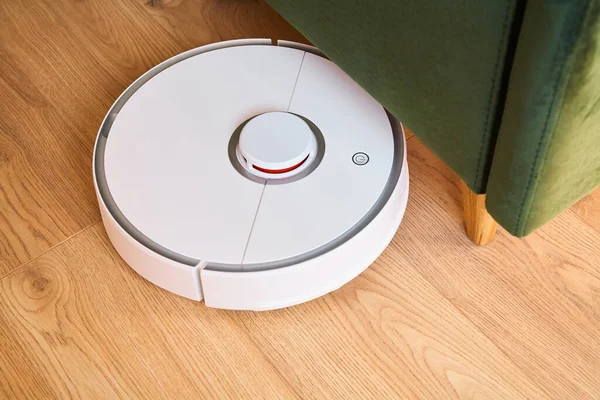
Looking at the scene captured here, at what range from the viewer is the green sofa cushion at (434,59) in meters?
0.67

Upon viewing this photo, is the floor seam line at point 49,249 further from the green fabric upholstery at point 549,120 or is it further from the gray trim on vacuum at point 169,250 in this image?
the green fabric upholstery at point 549,120

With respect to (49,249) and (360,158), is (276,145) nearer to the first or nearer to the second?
(360,158)

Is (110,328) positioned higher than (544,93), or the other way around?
(544,93)

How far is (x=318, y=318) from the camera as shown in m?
0.94

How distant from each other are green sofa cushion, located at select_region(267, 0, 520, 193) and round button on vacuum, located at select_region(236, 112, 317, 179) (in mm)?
110

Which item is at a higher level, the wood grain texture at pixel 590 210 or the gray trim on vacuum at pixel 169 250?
the gray trim on vacuum at pixel 169 250

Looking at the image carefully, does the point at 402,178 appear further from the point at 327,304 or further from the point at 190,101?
the point at 190,101

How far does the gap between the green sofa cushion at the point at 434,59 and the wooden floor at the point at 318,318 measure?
0.69 feet

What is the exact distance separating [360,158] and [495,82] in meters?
0.30

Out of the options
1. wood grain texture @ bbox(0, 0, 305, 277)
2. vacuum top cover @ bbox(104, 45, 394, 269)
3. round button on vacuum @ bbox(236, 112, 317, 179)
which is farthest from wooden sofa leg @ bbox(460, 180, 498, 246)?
wood grain texture @ bbox(0, 0, 305, 277)

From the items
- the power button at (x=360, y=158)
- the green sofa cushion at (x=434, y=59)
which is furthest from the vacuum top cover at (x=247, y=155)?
the green sofa cushion at (x=434, y=59)

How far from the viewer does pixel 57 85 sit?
1.21 metres

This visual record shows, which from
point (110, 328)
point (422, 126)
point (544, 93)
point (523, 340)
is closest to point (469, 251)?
point (523, 340)

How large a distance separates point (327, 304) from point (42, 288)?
40cm
